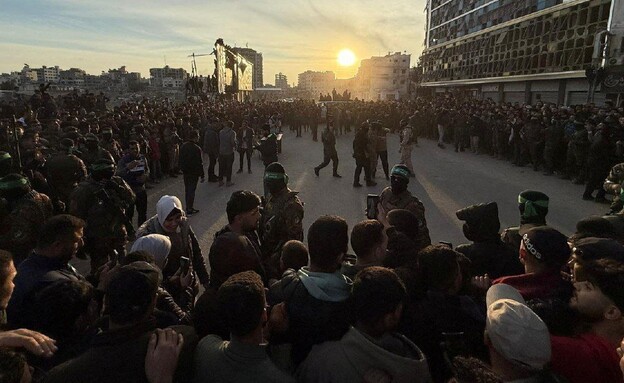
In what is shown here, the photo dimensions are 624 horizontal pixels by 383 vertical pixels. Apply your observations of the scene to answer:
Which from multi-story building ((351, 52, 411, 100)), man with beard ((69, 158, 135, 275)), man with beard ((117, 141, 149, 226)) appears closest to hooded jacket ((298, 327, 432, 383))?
man with beard ((69, 158, 135, 275))

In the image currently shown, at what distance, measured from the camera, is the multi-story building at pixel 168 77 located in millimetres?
113838

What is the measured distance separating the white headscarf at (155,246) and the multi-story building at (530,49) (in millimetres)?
19411

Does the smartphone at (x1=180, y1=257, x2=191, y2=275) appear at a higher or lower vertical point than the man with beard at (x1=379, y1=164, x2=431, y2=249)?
lower

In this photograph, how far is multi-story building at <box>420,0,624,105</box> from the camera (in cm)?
1833

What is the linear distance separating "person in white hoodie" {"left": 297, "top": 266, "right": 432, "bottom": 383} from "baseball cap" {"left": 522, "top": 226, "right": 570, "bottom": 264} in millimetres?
1084

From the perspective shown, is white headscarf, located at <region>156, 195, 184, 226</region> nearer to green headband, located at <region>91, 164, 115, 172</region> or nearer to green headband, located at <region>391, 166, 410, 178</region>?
green headband, located at <region>91, 164, 115, 172</region>

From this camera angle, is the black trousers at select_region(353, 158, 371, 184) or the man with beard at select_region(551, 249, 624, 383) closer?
the man with beard at select_region(551, 249, 624, 383)

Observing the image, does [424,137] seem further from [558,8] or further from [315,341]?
[315,341]

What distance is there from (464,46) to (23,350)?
39.7 meters

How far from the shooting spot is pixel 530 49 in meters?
24.6

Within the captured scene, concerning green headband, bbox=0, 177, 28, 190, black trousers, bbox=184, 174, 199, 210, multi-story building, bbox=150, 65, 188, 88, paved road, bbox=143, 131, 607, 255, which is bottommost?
paved road, bbox=143, 131, 607, 255

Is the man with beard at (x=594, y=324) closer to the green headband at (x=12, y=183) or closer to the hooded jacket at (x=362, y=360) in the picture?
the hooded jacket at (x=362, y=360)

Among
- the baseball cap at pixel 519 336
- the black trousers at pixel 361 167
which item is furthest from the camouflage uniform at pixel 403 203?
the black trousers at pixel 361 167

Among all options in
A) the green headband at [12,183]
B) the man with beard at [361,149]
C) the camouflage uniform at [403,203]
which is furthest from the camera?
the man with beard at [361,149]
